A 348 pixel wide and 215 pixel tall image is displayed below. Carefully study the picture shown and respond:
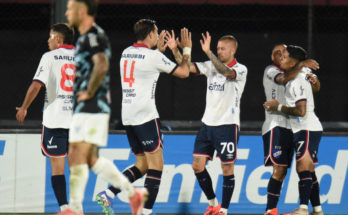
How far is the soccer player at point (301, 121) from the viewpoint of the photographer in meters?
7.31

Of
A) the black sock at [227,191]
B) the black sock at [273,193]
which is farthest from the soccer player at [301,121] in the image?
the black sock at [227,191]

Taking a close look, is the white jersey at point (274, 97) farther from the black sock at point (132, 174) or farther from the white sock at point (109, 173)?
the white sock at point (109, 173)

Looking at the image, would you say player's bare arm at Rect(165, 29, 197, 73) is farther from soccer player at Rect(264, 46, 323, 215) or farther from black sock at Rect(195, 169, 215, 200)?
black sock at Rect(195, 169, 215, 200)

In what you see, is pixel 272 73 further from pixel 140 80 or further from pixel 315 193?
pixel 140 80

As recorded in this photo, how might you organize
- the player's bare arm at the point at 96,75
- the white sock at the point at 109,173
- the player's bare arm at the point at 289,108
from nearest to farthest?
1. the player's bare arm at the point at 96,75
2. the white sock at the point at 109,173
3. the player's bare arm at the point at 289,108

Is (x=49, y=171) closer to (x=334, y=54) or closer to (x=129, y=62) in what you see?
(x=129, y=62)

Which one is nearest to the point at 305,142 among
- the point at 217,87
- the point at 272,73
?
the point at 272,73

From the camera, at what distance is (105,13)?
12.0 meters

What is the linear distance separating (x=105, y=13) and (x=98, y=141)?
6.57 m

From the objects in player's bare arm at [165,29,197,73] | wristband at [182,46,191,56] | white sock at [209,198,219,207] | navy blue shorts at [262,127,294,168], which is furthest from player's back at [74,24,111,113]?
navy blue shorts at [262,127,294,168]

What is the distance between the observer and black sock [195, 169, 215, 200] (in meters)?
7.39

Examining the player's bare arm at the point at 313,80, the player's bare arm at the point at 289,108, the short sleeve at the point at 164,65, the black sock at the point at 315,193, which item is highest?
the short sleeve at the point at 164,65

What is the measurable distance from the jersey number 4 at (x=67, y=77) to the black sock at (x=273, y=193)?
7.47ft

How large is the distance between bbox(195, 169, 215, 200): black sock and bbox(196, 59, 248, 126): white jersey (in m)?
0.53
